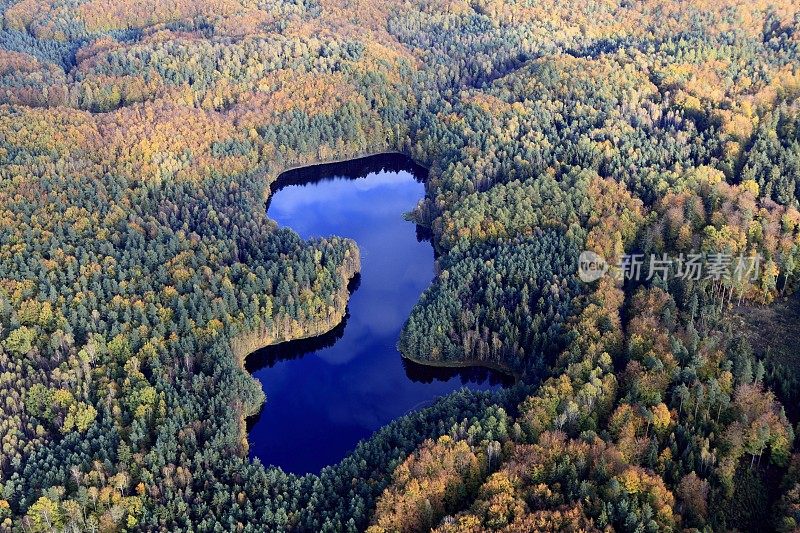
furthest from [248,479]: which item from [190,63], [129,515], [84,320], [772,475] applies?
[190,63]

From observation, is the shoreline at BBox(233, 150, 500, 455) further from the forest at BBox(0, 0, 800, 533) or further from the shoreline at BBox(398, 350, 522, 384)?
the forest at BBox(0, 0, 800, 533)

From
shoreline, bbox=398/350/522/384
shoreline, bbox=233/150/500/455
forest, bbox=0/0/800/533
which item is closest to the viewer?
forest, bbox=0/0/800/533

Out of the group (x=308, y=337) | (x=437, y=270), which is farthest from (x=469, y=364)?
(x=308, y=337)

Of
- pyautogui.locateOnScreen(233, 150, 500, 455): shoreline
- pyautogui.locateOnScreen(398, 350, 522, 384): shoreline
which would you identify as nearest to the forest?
pyautogui.locateOnScreen(233, 150, 500, 455): shoreline

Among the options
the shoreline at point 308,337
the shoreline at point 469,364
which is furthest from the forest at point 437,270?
the shoreline at point 469,364

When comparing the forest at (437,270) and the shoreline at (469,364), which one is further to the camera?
the shoreline at (469,364)

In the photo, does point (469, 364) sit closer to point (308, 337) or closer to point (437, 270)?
point (437, 270)

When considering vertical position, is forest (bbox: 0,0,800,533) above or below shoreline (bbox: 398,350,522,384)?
above

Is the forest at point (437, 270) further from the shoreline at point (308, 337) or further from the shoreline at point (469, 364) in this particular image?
the shoreline at point (469, 364)

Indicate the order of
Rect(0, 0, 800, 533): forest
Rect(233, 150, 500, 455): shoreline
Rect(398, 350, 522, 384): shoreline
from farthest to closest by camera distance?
Rect(398, 350, 522, 384): shoreline → Rect(233, 150, 500, 455): shoreline → Rect(0, 0, 800, 533): forest

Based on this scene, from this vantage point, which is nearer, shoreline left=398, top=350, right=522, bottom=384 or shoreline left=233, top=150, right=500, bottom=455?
shoreline left=233, top=150, right=500, bottom=455
